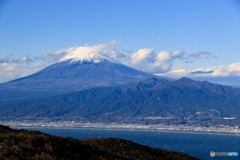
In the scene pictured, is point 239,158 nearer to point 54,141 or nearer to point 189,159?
point 189,159

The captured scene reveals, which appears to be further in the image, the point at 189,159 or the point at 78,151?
the point at 189,159

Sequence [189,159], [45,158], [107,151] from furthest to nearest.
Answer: [189,159] < [107,151] < [45,158]

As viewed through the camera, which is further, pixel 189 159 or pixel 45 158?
pixel 189 159

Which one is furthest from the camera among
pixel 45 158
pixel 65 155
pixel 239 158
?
pixel 239 158

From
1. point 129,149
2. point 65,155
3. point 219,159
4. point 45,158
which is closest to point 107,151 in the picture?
point 129,149

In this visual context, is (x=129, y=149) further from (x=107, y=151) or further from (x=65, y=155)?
(x=65, y=155)

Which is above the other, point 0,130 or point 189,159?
point 0,130

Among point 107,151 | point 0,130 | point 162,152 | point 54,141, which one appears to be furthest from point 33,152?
point 162,152

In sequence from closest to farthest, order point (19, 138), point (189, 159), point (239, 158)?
point (19, 138), point (189, 159), point (239, 158)

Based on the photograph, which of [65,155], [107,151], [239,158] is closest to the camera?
[65,155]
